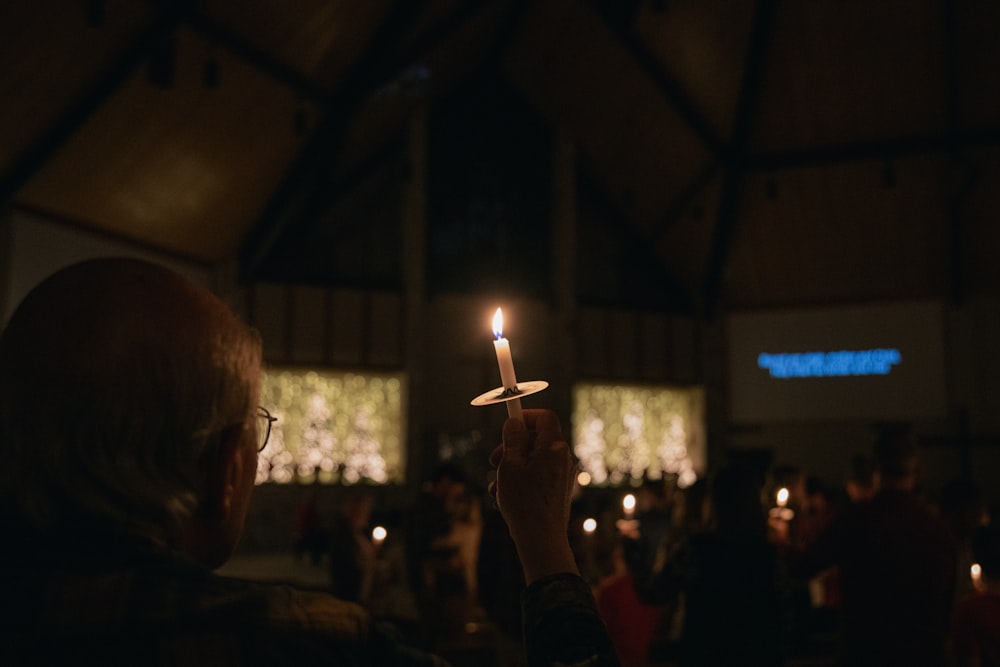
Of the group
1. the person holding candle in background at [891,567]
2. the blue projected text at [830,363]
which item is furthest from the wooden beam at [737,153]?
the person holding candle in background at [891,567]

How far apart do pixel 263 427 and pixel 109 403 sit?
0.20m

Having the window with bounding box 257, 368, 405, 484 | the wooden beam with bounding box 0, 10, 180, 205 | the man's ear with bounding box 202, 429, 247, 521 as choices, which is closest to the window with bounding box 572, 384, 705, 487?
the window with bounding box 257, 368, 405, 484

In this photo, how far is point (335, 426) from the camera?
12406 millimetres

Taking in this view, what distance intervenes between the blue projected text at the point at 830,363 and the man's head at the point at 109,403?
12676 mm

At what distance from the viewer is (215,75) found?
846cm

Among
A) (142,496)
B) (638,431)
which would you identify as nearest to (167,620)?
(142,496)

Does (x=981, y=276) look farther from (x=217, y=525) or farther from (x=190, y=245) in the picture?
(x=217, y=525)

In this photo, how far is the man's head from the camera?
2.26 ft

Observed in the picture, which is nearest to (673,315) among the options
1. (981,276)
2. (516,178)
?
(516,178)

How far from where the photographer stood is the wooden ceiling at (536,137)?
27.7 feet

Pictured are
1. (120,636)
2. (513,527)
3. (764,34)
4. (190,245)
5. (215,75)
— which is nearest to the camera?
(120,636)

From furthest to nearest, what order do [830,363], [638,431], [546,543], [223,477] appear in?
[638,431]
[830,363]
[546,543]
[223,477]

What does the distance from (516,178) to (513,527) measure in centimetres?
1304

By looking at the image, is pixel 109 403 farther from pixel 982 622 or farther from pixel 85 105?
pixel 85 105
